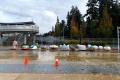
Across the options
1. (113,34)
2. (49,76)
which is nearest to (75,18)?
(113,34)

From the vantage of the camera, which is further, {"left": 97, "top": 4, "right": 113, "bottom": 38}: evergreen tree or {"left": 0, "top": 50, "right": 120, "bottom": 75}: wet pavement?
{"left": 97, "top": 4, "right": 113, "bottom": 38}: evergreen tree

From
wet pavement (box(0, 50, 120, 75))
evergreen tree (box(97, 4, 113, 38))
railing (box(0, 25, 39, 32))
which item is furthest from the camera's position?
evergreen tree (box(97, 4, 113, 38))

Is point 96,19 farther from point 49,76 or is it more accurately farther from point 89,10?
point 49,76

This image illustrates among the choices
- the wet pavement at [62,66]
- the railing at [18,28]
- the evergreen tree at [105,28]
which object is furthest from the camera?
the evergreen tree at [105,28]

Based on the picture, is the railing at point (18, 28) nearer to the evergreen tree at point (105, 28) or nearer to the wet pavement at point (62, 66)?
the evergreen tree at point (105, 28)

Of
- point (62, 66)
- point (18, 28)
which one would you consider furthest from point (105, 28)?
point (62, 66)

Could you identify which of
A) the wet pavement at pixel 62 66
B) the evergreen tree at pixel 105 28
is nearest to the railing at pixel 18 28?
the evergreen tree at pixel 105 28

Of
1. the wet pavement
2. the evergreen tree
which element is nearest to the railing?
the evergreen tree

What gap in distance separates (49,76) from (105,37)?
71986 millimetres

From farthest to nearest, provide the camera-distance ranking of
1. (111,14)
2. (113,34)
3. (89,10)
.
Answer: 1. (89,10)
2. (111,14)
3. (113,34)

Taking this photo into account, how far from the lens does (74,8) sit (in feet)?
418

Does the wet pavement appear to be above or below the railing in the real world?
below

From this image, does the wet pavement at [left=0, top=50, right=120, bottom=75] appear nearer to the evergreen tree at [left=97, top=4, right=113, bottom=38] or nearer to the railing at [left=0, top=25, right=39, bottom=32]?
the railing at [left=0, top=25, right=39, bottom=32]

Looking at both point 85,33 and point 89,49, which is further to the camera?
point 85,33
